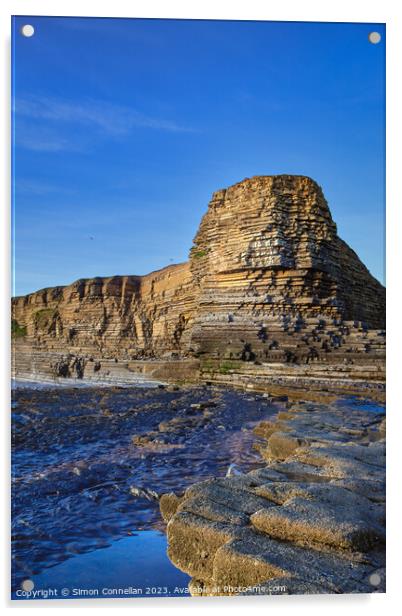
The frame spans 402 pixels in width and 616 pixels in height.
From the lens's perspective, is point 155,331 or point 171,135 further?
point 155,331

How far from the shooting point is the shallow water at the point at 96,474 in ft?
9.59

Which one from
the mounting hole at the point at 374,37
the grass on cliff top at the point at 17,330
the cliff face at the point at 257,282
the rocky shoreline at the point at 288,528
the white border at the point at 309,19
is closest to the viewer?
the rocky shoreline at the point at 288,528

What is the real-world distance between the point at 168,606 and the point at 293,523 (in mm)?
1028

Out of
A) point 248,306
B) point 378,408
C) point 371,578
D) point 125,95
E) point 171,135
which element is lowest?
point 371,578

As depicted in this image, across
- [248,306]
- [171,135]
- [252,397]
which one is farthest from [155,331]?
[171,135]

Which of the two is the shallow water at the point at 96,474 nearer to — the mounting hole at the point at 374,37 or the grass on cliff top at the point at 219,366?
the mounting hole at the point at 374,37

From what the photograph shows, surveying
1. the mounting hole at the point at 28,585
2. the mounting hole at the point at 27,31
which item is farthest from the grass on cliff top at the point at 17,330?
the mounting hole at the point at 27,31

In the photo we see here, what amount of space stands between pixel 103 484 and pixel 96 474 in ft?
0.62

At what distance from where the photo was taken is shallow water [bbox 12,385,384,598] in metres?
2.83

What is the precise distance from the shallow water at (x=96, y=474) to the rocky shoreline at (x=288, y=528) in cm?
30

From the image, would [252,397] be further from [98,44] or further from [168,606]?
[98,44]

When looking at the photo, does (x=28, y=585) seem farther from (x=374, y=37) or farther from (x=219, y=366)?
(x=219, y=366)

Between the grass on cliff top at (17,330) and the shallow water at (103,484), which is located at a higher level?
the grass on cliff top at (17,330)

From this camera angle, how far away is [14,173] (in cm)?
354
